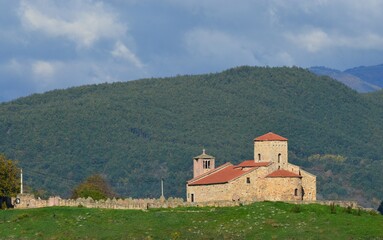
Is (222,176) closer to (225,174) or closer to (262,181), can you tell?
(225,174)

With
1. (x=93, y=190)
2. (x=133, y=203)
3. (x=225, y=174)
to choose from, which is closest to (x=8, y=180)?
(x=133, y=203)

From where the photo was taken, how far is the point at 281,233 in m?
89.3

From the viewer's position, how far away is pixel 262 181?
352 feet

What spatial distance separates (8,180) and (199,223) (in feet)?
72.6

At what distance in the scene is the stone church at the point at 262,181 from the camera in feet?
350

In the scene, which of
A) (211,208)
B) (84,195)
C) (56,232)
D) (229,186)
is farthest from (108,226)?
(84,195)

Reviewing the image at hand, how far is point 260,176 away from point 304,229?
17.6 meters

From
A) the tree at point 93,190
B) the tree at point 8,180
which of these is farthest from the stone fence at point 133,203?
the tree at point 93,190

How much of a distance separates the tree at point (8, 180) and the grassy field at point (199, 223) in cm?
902

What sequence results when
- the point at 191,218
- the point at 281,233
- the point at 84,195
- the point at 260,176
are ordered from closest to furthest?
the point at 281,233, the point at 191,218, the point at 260,176, the point at 84,195

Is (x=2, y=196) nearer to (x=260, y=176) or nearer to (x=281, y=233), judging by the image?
(x=260, y=176)

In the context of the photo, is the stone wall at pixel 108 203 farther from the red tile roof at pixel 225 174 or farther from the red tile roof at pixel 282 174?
the red tile roof at pixel 282 174

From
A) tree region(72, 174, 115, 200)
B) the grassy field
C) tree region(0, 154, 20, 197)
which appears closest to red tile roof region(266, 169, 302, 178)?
the grassy field

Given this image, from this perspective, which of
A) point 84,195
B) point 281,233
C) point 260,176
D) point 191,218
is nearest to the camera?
point 281,233
